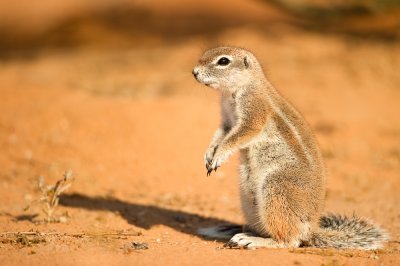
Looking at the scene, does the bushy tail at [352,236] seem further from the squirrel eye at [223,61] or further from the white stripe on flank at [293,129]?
the squirrel eye at [223,61]

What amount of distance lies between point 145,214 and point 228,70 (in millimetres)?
1822

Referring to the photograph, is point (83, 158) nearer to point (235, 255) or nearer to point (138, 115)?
point (138, 115)

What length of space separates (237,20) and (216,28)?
1319mm

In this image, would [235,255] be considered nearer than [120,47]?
Yes

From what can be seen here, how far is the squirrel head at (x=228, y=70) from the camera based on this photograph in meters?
5.95

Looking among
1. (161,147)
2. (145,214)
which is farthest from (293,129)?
(161,147)

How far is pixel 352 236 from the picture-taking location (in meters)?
5.48

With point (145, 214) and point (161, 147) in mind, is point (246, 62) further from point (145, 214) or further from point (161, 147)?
point (161, 147)

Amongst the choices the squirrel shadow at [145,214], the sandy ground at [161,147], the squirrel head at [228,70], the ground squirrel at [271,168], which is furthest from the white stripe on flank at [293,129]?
the squirrel shadow at [145,214]

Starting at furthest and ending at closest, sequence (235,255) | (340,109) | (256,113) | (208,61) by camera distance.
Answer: (340,109) < (208,61) < (256,113) < (235,255)

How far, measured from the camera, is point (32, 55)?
1655cm

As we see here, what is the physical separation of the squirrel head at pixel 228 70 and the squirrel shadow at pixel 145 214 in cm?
148

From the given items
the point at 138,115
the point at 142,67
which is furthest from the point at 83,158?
the point at 142,67

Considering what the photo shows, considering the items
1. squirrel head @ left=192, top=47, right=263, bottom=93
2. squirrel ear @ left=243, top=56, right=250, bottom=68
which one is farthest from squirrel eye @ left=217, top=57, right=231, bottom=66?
squirrel ear @ left=243, top=56, right=250, bottom=68
